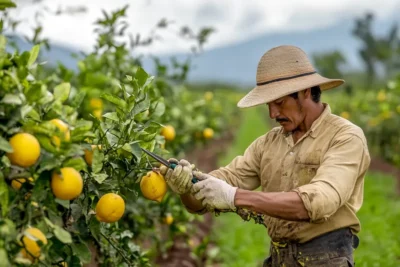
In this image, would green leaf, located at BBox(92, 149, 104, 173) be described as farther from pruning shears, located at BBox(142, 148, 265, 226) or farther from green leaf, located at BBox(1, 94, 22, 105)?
green leaf, located at BBox(1, 94, 22, 105)

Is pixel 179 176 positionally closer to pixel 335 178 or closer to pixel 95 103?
pixel 335 178

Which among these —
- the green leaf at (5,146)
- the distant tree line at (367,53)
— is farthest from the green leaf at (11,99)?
the distant tree line at (367,53)

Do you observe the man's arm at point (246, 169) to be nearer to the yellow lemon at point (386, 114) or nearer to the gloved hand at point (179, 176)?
the gloved hand at point (179, 176)

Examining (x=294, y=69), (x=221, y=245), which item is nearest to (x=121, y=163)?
(x=294, y=69)

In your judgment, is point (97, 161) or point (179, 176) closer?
point (97, 161)

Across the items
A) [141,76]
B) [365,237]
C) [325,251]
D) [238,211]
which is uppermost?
[141,76]

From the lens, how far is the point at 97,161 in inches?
92.4

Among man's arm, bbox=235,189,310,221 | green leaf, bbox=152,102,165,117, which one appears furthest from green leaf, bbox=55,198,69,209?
green leaf, bbox=152,102,165,117

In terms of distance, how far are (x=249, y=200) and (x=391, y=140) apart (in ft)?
24.5

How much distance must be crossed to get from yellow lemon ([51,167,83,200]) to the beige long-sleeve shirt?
963 mm

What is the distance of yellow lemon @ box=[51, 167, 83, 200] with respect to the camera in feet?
6.48

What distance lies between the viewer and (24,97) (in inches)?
76.8

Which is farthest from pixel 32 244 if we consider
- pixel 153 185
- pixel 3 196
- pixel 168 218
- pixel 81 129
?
pixel 168 218

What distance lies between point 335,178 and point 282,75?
60cm
